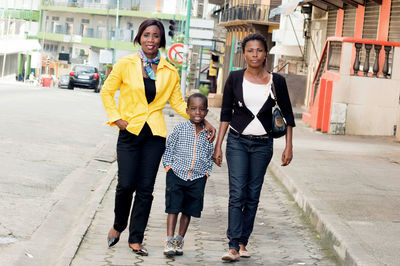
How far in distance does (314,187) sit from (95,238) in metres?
3.69

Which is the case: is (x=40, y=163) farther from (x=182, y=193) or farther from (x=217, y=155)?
(x=217, y=155)

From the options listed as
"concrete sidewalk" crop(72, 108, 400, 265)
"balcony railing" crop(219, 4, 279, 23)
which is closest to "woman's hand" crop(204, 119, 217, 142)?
"concrete sidewalk" crop(72, 108, 400, 265)

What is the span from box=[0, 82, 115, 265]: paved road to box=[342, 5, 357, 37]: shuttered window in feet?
26.7

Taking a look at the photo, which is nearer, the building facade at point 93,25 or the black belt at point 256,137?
the black belt at point 256,137

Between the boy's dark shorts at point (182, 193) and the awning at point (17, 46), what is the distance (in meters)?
63.5

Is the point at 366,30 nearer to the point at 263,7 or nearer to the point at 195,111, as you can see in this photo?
the point at 195,111

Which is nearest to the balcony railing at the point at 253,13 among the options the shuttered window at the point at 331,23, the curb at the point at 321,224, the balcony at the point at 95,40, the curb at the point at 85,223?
the shuttered window at the point at 331,23

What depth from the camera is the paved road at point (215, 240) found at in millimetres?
6668

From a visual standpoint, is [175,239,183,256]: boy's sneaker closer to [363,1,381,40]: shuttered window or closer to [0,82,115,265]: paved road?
[0,82,115,265]: paved road

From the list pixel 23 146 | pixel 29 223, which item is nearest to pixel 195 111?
pixel 29 223

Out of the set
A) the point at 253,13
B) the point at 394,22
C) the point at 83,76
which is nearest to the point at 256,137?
the point at 394,22

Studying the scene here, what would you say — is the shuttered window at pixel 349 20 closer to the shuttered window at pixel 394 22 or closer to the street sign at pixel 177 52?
the shuttered window at pixel 394 22

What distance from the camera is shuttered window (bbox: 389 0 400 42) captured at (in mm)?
20130

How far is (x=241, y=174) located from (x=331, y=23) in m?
22.6
